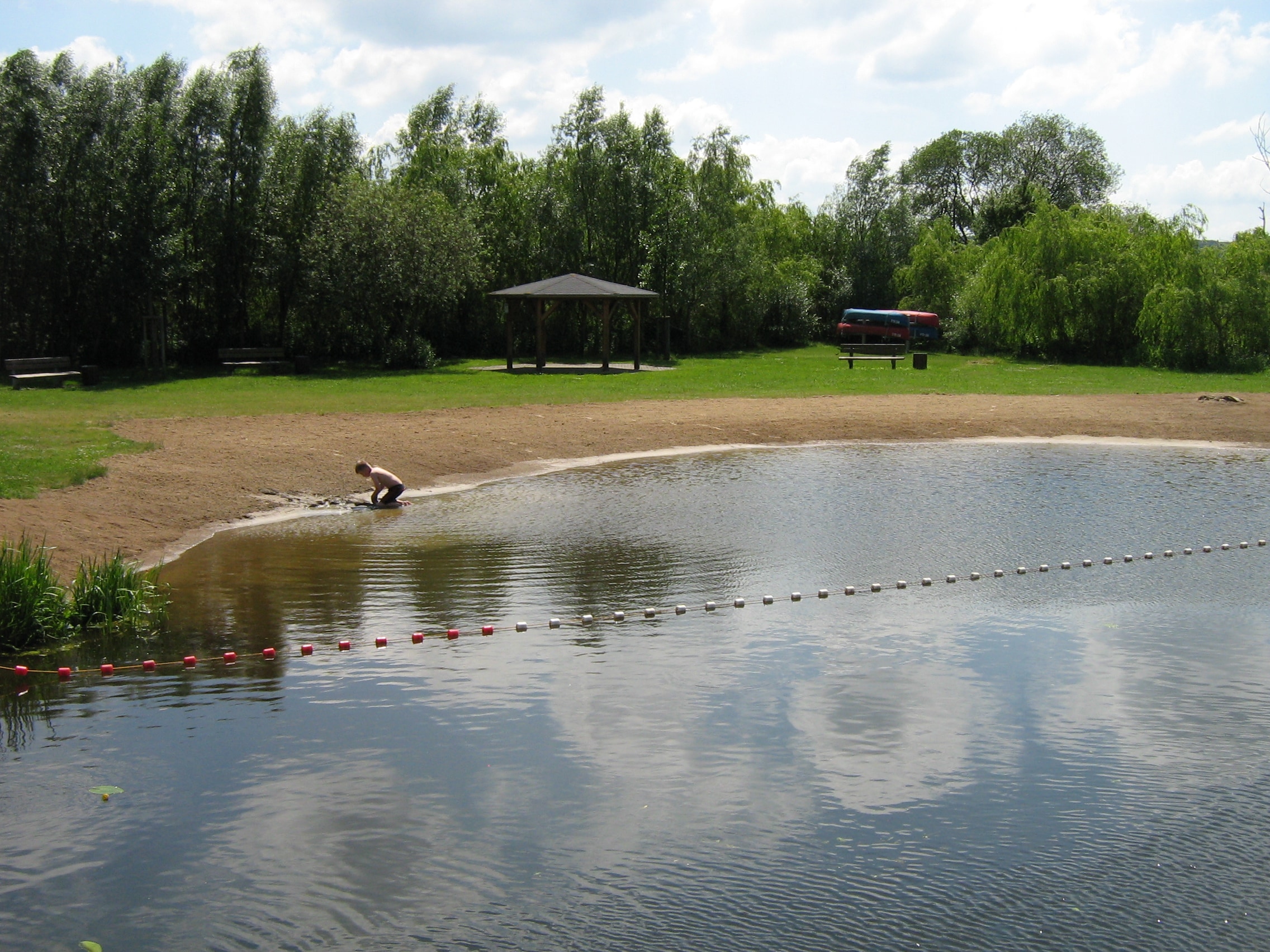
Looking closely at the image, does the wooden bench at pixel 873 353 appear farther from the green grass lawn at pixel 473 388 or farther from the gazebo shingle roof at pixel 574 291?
the gazebo shingle roof at pixel 574 291

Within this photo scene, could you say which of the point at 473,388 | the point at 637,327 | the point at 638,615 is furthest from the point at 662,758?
the point at 637,327

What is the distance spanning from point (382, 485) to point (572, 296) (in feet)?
65.2

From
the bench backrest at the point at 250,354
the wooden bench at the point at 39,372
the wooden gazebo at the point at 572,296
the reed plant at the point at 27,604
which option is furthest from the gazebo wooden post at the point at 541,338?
the reed plant at the point at 27,604

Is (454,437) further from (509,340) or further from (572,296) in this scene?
(509,340)

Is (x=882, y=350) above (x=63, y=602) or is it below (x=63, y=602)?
above

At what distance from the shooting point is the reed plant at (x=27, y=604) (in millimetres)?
10242

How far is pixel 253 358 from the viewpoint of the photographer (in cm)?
3672

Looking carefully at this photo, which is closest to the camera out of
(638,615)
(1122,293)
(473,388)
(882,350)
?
(638,615)

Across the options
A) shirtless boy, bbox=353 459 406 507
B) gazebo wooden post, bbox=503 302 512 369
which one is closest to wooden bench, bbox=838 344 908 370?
gazebo wooden post, bbox=503 302 512 369

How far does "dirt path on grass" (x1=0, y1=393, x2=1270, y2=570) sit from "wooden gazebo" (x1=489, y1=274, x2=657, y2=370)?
9.19 metres

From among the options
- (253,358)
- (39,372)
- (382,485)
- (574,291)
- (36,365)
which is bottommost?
(382,485)

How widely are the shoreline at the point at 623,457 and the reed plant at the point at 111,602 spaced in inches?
91.2

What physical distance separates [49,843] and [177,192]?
103 ft

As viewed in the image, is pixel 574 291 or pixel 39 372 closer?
pixel 39 372
